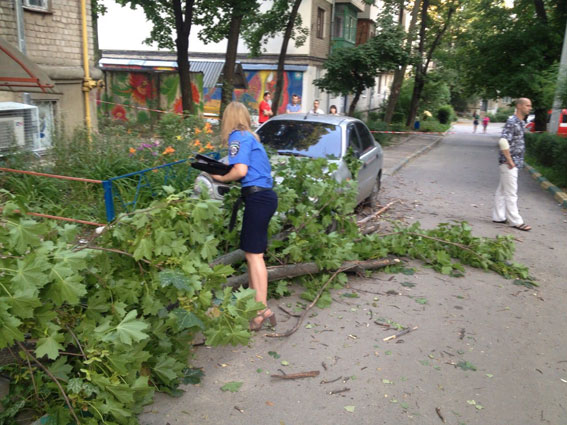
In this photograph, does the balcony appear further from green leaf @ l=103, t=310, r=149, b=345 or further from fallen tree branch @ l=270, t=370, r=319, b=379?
green leaf @ l=103, t=310, r=149, b=345

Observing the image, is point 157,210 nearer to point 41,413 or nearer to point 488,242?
point 41,413

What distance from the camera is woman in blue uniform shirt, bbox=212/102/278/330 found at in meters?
4.27

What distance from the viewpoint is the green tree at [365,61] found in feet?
62.2

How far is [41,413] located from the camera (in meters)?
2.96

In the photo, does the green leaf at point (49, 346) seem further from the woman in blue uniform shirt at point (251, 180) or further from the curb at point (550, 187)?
the curb at point (550, 187)

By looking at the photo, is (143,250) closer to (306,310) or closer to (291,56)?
(306,310)

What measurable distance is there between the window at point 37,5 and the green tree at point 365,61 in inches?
440

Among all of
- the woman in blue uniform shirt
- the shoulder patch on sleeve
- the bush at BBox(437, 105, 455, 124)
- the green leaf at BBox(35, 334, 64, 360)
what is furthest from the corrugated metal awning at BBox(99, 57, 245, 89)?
the green leaf at BBox(35, 334, 64, 360)

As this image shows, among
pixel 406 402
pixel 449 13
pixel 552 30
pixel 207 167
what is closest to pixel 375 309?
pixel 406 402

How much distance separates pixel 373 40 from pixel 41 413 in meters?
18.8

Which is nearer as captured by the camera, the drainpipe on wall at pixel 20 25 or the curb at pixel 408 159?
the drainpipe on wall at pixel 20 25

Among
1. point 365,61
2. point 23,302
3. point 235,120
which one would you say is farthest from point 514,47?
point 23,302

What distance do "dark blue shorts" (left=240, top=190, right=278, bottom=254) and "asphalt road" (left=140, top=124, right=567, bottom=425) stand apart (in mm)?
789

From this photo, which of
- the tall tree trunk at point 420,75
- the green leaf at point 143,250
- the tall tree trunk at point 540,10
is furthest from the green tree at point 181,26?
the tall tree trunk at point 540,10
